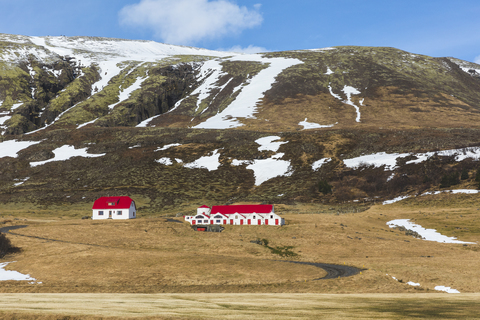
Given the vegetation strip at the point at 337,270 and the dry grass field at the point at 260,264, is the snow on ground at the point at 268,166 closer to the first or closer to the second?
the dry grass field at the point at 260,264

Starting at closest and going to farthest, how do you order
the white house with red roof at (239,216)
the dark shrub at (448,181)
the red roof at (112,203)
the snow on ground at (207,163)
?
the white house with red roof at (239,216)
the red roof at (112,203)
the dark shrub at (448,181)
the snow on ground at (207,163)

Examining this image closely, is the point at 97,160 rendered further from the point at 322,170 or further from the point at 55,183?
the point at 322,170

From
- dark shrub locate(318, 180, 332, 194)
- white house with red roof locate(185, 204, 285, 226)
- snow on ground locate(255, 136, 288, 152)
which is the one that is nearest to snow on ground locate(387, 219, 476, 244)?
white house with red roof locate(185, 204, 285, 226)

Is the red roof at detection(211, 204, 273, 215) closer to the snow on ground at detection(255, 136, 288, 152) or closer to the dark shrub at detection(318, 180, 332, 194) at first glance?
the dark shrub at detection(318, 180, 332, 194)

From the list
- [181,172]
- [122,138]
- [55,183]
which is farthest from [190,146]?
[55,183]

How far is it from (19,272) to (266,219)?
4418 cm

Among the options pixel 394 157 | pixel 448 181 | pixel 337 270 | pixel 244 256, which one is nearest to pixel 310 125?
pixel 394 157

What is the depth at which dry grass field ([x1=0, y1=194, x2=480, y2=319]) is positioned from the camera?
960 inches

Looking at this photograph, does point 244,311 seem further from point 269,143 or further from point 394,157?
point 269,143

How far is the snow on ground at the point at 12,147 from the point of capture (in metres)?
147

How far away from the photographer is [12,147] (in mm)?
156125

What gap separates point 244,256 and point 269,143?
9626 cm

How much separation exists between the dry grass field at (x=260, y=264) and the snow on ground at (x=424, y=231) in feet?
5.79

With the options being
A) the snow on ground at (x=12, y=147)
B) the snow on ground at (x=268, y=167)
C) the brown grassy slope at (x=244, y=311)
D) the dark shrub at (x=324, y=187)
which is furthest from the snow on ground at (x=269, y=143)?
the brown grassy slope at (x=244, y=311)
